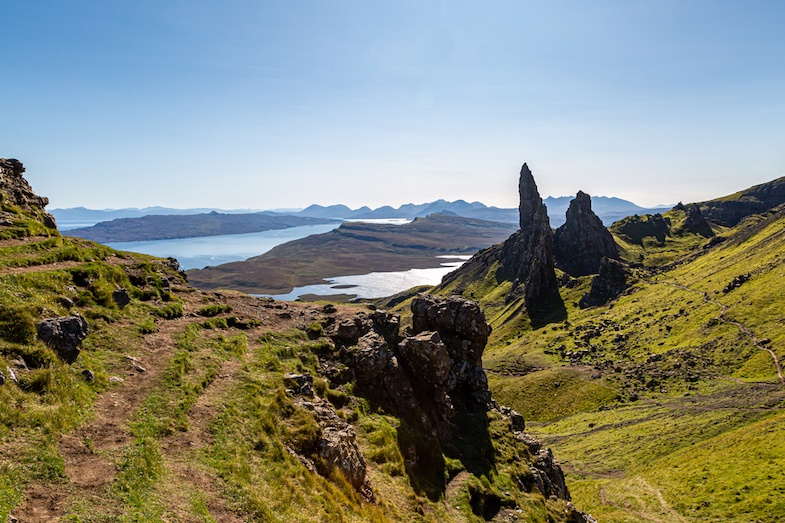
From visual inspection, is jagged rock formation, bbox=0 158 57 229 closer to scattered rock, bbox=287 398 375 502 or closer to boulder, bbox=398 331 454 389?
scattered rock, bbox=287 398 375 502

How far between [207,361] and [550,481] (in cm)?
4142

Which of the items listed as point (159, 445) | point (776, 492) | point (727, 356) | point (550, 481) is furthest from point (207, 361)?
point (727, 356)

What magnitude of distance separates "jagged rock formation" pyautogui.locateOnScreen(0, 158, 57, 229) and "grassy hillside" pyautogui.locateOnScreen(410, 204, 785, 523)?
9355cm

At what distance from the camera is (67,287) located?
106ft

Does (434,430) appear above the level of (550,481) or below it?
above

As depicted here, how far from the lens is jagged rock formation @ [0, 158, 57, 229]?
4672 cm

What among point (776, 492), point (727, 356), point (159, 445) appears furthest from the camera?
point (727, 356)

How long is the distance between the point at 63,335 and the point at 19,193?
119 feet

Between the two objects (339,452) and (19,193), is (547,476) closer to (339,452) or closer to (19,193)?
(339,452)

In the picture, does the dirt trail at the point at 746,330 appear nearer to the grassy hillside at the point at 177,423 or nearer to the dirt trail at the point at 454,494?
the grassy hillside at the point at 177,423

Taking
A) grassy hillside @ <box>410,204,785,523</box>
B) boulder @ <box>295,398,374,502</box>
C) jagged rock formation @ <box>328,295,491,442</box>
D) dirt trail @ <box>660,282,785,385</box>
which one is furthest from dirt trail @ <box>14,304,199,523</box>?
dirt trail @ <box>660,282,785,385</box>

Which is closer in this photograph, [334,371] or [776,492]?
[334,371]

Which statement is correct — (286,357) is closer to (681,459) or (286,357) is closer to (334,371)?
(334,371)

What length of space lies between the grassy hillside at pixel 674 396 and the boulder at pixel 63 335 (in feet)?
257
